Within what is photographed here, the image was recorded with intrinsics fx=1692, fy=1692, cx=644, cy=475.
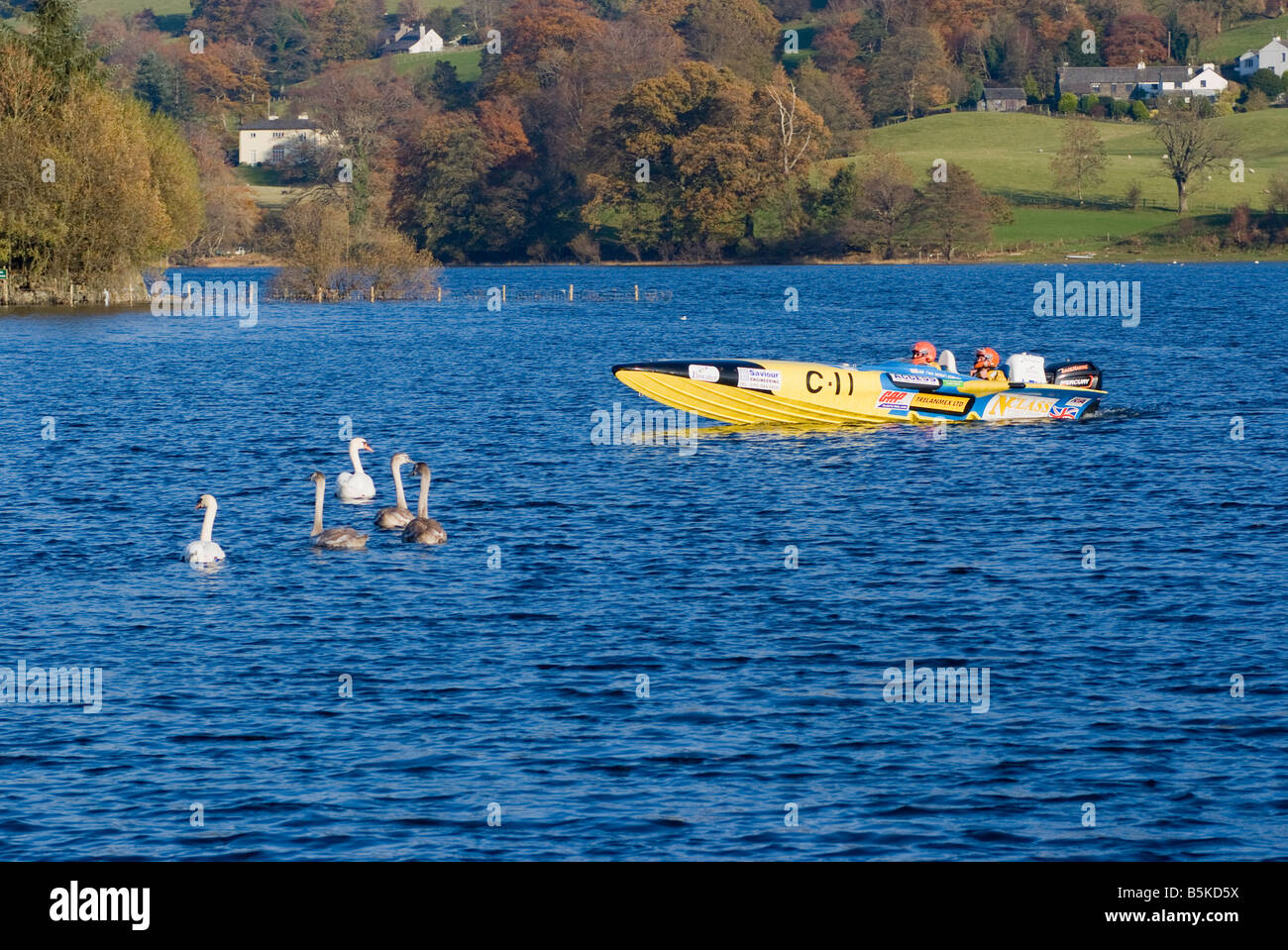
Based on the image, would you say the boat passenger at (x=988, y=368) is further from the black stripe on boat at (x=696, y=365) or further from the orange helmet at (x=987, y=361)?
the black stripe on boat at (x=696, y=365)

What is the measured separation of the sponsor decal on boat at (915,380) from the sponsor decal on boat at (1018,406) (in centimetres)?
247

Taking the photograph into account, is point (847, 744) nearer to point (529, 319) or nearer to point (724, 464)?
point (724, 464)

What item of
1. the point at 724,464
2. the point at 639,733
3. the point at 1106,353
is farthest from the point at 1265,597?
the point at 1106,353

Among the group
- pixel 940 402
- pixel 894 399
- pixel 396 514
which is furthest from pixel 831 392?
pixel 396 514

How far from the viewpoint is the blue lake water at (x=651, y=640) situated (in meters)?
18.3

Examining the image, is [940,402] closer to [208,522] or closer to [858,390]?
[858,390]

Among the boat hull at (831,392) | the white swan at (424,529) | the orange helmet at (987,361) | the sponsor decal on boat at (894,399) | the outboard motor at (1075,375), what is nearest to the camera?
the white swan at (424,529)

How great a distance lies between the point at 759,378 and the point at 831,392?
7.94 ft

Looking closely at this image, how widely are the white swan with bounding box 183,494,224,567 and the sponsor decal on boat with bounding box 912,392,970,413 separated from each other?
25.0 meters

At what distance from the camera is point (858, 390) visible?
4934 centimetres

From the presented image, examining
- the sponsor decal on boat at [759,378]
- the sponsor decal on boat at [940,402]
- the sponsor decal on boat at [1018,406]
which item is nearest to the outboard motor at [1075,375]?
the sponsor decal on boat at [1018,406]

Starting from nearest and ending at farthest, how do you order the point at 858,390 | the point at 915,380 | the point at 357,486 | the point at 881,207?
the point at 357,486
the point at 858,390
the point at 915,380
the point at 881,207

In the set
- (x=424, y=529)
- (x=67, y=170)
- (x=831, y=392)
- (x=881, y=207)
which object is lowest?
(x=424, y=529)
